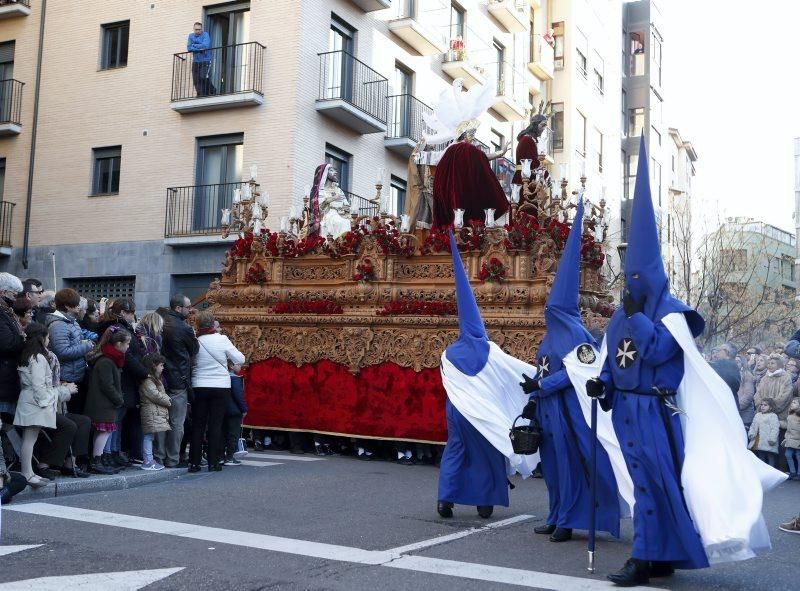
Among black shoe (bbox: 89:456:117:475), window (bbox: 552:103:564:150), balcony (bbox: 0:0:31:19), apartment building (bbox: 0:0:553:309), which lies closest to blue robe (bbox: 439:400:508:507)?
black shoe (bbox: 89:456:117:475)

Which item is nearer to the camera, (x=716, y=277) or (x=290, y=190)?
(x=290, y=190)

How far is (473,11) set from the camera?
1078 inches

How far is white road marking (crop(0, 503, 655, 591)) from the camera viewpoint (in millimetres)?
5777

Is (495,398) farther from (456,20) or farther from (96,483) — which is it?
(456,20)

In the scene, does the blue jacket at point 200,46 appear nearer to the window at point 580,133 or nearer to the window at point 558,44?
→ the window at point 580,133

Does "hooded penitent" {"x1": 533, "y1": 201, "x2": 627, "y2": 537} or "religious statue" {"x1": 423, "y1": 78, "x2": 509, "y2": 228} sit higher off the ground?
"religious statue" {"x1": 423, "y1": 78, "x2": 509, "y2": 228}

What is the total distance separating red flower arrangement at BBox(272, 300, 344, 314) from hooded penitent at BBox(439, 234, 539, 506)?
460 cm

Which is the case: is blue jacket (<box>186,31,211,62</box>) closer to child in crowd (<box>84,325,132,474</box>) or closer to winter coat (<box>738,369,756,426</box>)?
child in crowd (<box>84,325,132,474</box>)

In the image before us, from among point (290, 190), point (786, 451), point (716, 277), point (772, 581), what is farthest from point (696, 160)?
point (772, 581)

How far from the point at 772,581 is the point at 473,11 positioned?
23.9 metres

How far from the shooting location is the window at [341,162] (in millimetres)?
21188

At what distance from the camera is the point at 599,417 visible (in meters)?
7.25

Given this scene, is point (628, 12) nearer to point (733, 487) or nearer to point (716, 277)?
point (716, 277)

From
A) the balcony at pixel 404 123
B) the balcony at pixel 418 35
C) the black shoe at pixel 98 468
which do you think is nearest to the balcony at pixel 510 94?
the balcony at pixel 418 35
